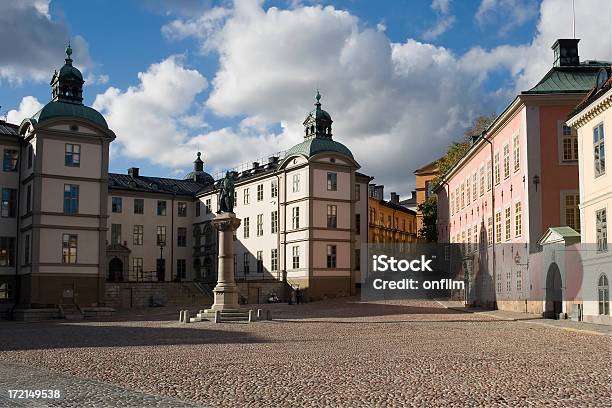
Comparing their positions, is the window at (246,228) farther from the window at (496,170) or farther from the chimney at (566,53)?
the chimney at (566,53)

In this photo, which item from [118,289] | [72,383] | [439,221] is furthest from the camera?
[439,221]

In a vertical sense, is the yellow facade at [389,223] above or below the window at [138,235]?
above

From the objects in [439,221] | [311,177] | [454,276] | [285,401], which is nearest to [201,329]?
[285,401]

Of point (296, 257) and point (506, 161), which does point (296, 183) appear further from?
point (506, 161)

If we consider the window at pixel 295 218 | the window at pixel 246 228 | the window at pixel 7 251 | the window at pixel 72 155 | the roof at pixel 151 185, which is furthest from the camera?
the roof at pixel 151 185

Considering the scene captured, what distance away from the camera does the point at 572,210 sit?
118 ft

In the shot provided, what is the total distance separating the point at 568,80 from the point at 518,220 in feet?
24.0

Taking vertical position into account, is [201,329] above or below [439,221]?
below

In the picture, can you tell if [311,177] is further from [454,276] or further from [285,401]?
[285,401]

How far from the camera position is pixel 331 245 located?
201ft

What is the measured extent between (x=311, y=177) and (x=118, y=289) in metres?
17.3

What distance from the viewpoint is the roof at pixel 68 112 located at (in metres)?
51.2

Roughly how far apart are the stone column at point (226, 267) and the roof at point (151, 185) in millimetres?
36535

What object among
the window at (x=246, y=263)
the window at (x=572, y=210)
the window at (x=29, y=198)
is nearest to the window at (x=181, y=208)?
the window at (x=246, y=263)
